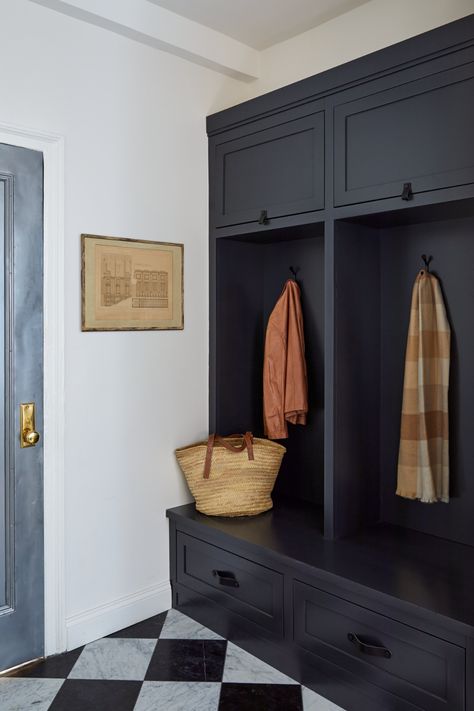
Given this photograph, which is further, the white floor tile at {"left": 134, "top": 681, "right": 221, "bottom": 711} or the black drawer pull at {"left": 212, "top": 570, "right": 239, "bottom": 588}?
the black drawer pull at {"left": 212, "top": 570, "right": 239, "bottom": 588}

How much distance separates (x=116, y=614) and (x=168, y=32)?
2.56m

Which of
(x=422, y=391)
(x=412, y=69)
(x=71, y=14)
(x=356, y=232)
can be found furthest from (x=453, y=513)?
(x=71, y=14)

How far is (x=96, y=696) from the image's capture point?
2.19m

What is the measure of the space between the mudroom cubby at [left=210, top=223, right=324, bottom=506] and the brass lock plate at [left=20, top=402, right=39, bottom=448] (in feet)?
3.01

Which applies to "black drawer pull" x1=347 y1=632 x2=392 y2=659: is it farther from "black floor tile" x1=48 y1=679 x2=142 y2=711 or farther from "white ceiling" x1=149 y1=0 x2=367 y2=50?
"white ceiling" x1=149 y1=0 x2=367 y2=50

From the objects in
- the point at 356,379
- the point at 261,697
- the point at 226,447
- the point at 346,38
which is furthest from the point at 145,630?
the point at 346,38

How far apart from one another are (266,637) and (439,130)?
199 cm

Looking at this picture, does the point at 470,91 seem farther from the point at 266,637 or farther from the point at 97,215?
the point at 266,637

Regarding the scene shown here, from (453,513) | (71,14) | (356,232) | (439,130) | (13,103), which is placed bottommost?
(453,513)

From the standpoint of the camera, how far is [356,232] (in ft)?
8.38

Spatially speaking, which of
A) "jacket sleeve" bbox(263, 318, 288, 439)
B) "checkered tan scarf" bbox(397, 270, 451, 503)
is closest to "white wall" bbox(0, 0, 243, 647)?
"jacket sleeve" bbox(263, 318, 288, 439)

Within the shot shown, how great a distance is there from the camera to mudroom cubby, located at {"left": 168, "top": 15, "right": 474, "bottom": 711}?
6.66ft

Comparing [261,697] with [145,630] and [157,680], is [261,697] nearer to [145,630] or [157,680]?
[157,680]

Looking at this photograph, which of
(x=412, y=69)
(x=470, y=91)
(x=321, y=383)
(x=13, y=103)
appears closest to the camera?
(x=470, y=91)
